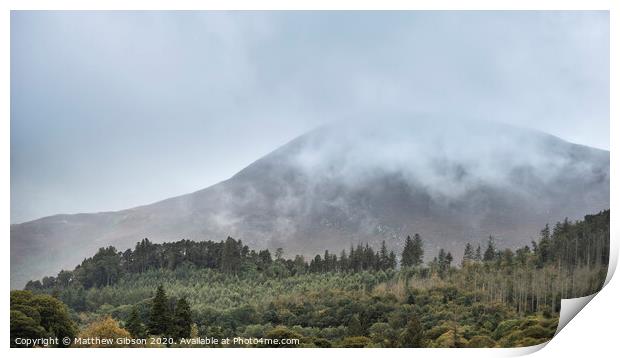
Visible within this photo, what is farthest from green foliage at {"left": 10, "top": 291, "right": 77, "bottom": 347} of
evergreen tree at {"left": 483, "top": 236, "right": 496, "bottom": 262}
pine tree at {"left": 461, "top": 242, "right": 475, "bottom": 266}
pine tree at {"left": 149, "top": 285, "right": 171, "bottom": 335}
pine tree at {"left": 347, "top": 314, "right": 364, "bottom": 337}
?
evergreen tree at {"left": 483, "top": 236, "right": 496, "bottom": 262}

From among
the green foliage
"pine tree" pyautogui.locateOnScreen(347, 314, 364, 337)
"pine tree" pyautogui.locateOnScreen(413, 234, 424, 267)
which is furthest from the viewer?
"pine tree" pyautogui.locateOnScreen(413, 234, 424, 267)

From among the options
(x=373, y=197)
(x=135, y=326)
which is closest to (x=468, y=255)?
(x=373, y=197)

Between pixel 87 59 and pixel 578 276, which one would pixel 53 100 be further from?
pixel 578 276

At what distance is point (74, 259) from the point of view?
9.74 m

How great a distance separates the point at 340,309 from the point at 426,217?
1260 millimetres

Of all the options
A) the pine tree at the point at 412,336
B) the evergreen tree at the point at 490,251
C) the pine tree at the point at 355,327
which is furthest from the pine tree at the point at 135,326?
the evergreen tree at the point at 490,251

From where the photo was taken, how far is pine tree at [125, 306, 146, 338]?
9617 millimetres

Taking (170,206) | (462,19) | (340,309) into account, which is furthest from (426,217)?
(170,206)

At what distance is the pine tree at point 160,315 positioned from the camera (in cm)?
964

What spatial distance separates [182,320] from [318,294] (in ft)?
4.52

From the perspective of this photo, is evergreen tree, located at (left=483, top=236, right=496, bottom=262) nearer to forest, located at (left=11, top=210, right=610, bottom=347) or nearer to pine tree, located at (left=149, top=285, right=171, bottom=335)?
forest, located at (left=11, top=210, right=610, bottom=347)

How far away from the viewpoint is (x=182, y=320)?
9.70 metres

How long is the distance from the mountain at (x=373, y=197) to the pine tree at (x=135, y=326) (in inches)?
27.8
